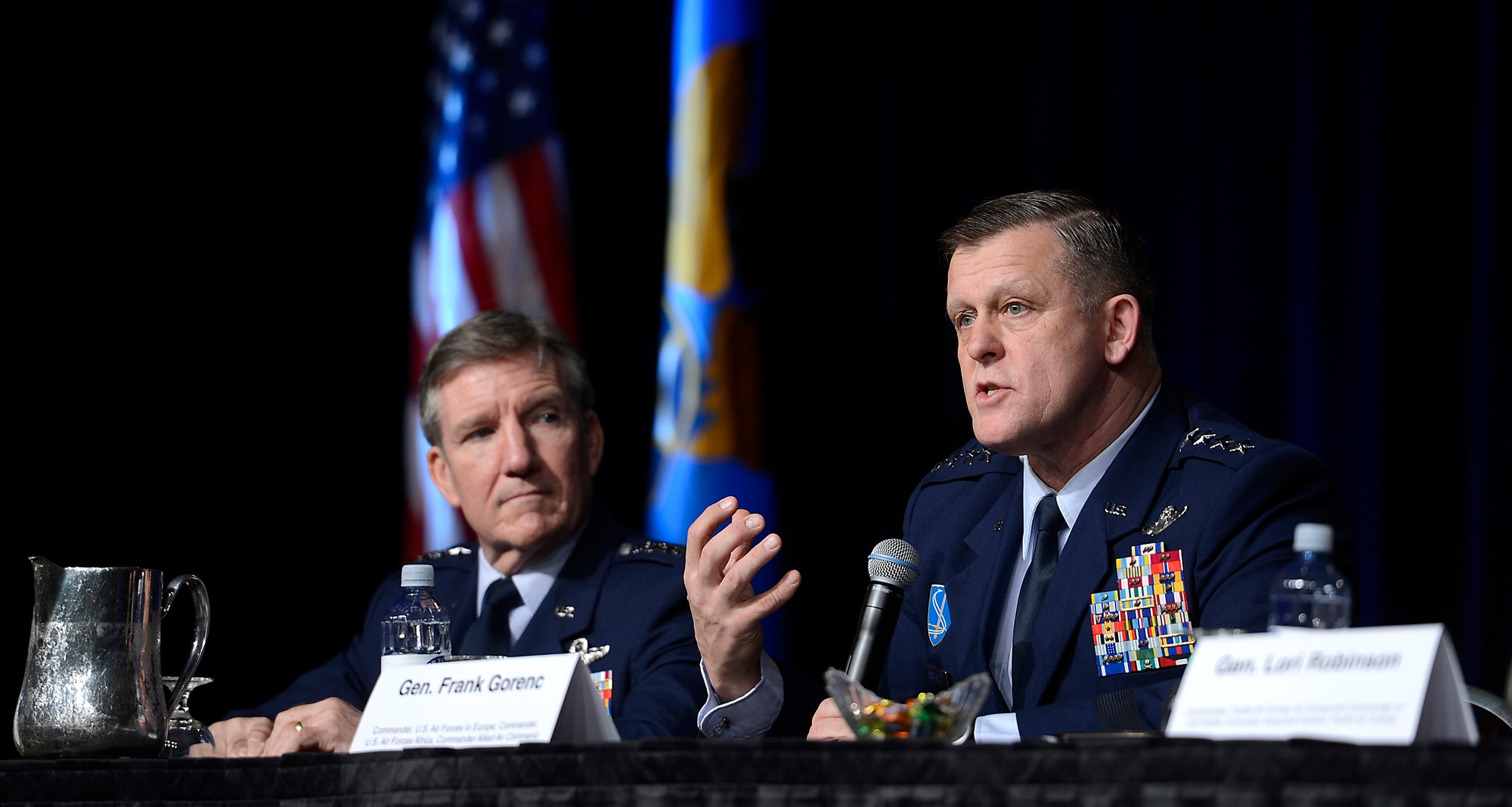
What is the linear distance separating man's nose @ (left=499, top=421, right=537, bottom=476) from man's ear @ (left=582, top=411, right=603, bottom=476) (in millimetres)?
135

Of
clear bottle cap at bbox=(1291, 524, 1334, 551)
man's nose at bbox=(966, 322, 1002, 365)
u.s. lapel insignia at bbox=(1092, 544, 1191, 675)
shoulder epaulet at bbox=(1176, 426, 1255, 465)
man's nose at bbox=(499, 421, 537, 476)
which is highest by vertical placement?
man's nose at bbox=(966, 322, 1002, 365)

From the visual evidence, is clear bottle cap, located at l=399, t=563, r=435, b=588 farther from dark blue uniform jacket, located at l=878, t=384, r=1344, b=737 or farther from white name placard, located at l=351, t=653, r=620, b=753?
dark blue uniform jacket, located at l=878, t=384, r=1344, b=737

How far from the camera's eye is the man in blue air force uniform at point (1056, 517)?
190cm

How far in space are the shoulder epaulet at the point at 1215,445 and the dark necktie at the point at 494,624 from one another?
1.24 meters

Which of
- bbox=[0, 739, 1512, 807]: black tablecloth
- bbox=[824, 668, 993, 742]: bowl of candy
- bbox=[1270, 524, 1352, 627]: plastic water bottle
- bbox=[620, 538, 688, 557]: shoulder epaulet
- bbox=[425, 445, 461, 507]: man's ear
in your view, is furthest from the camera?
bbox=[425, 445, 461, 507]: man's ear

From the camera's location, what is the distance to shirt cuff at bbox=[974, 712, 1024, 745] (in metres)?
1.71

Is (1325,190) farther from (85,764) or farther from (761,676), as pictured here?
(85,764)

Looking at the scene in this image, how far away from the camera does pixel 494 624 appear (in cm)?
263

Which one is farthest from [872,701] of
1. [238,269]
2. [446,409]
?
[238,269]

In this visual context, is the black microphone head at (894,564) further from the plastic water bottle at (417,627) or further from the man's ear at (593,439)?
the man's ear at (593,439)

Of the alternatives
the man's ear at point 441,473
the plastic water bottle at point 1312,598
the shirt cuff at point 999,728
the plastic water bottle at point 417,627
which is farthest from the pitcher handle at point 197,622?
the plastic water bottle at point 1312,598

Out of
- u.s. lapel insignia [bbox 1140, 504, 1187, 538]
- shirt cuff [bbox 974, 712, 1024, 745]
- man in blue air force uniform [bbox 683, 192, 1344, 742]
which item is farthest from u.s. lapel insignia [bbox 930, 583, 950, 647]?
shirt cuff [bbox 974, 712, 1024, 745]

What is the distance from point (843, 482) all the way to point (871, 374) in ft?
0.96

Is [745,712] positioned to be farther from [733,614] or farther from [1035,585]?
[1035,585]
